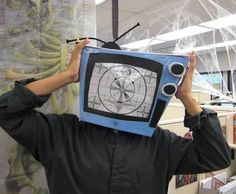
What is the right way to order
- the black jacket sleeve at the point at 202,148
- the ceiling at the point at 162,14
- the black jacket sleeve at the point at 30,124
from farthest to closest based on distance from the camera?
the ceiling at the point at 162,14 < the black jacket sleeve at the point at 202,148 < the black jacket sleeve at the point at 30,124

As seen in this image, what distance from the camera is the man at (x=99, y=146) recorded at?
2.27ft

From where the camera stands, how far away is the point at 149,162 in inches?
29.4

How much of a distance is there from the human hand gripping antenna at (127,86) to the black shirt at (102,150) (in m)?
0.05

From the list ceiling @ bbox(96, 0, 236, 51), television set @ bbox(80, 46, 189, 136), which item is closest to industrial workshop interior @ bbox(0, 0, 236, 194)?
television set @ bbox(80, 46, 189, 136)

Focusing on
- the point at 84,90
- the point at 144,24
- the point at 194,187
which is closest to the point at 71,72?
the point at 84,90

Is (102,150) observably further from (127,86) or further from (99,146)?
(127,86)

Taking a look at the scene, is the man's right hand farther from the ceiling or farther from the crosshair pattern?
the ceiling

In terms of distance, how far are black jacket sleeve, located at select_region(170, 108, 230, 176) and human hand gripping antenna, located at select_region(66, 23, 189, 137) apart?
108mm

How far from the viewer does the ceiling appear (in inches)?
78.7

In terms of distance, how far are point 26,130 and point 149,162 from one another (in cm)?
31

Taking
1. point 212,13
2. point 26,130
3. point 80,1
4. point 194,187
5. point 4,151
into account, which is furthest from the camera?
point 212,13

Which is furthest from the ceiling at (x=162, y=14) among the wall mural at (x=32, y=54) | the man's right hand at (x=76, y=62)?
the man's right hand at (x=76, y=62)

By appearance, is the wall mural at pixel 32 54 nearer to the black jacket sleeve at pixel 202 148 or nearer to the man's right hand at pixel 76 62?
the man's right hand at pixel 76 62

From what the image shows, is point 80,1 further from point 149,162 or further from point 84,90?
point 149,162
